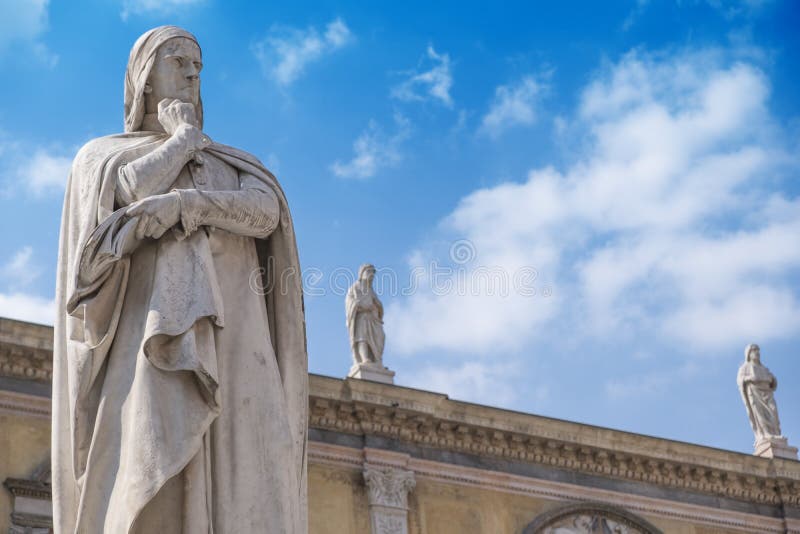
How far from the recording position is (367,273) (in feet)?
64.3

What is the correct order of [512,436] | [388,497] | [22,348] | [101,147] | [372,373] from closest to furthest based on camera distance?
1. [101,147]
2. [22,348]
3. [388,497]
4. [372,373]
5. [512,436]

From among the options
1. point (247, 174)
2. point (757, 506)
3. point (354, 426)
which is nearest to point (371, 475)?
point (354, 426)

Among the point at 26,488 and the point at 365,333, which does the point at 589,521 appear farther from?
the point at 26,488

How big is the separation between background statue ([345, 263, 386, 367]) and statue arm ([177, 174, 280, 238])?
1520 centimetres

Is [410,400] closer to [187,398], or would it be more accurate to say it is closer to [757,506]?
[757,506]

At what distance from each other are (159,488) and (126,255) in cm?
62

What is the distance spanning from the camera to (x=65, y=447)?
3.60 metres

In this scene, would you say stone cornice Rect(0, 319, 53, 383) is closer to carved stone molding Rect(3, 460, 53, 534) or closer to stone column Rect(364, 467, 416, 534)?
carved stone molding Rect(3, 460, 53, 534)

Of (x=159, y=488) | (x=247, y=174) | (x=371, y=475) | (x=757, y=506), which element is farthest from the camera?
(x=757, y=506)

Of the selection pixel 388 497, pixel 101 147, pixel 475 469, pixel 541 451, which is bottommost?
pixel 101 147

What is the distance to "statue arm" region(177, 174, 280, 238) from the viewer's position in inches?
146

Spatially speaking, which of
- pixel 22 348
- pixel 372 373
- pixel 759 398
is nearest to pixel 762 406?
pixel 759 398

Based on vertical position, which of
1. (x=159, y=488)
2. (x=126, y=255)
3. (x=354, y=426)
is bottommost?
(x=159, y=488)

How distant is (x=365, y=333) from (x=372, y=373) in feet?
1.72
